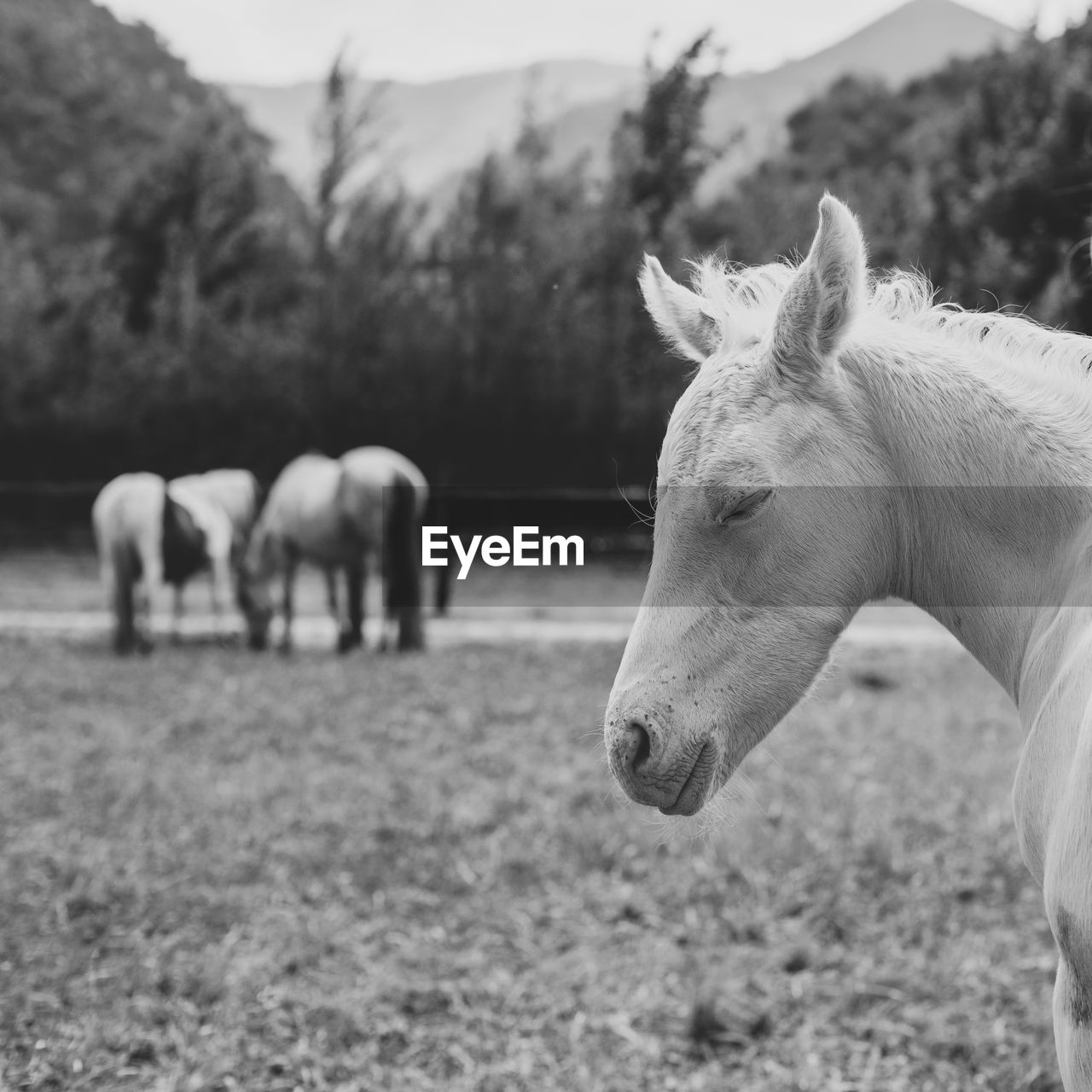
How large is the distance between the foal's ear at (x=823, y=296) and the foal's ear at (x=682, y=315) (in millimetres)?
271

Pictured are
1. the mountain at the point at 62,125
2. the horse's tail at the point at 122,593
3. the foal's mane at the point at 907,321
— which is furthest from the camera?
the mountain at the point at 62,125

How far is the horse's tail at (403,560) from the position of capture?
10.0 meters

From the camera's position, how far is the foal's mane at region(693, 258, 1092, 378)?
194cm

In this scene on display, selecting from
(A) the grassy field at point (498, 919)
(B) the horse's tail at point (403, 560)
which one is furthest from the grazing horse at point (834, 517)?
(B) the horse's tail at point (403, 560)

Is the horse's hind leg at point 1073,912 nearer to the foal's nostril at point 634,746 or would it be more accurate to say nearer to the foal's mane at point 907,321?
the foal's nostril at point 634,746

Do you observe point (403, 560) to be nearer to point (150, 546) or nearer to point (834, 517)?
point (150, 546)

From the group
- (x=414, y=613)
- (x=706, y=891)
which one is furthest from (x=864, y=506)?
(x=414, y=613)

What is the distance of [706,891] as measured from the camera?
4148 mm

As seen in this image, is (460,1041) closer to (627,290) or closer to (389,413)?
(627,290)

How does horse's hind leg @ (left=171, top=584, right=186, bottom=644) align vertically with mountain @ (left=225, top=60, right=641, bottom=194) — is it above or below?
below

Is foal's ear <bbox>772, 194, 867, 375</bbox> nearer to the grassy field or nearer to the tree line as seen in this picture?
the grassy field

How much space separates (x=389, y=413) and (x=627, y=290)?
488 cm

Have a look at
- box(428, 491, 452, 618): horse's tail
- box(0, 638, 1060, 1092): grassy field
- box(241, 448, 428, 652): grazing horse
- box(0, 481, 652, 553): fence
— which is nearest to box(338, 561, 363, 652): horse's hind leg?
box(241, 448, 428, 652): grazing horse

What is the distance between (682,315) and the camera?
2.12 m
